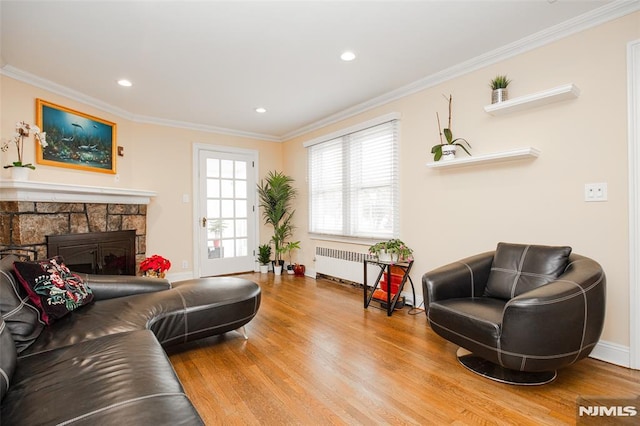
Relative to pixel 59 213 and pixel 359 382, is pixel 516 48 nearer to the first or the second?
pixel 359 382

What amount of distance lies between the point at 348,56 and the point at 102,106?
3224mm

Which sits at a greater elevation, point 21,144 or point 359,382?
point 21,144

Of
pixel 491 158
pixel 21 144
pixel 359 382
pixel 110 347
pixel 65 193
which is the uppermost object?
pixel 21 144

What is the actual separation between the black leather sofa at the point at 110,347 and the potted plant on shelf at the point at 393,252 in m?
1.46

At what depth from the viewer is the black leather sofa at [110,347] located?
106 centimetres

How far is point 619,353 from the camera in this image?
2148mm

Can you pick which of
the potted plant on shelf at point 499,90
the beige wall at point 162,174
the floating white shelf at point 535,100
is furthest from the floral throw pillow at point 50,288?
the potted plant on shelf at point 499,90

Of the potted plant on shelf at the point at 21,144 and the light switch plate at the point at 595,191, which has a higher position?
the potted plant on shelf at the point at 21,144

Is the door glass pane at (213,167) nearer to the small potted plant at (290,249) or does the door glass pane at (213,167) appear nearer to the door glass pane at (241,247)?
the door glass pane at (241,247)

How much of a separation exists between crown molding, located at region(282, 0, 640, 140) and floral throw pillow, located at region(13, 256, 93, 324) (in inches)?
138

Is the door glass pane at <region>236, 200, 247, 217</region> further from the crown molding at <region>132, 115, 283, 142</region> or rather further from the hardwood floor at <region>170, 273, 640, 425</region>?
the hardwood floor at <region>170, 273, 640, 425</region>

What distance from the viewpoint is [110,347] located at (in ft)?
5.11

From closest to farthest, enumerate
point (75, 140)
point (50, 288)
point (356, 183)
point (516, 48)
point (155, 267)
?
point (50, 288) → point (516, 48) → point (75, 140) → point (155, 267) → point (356, 183)
